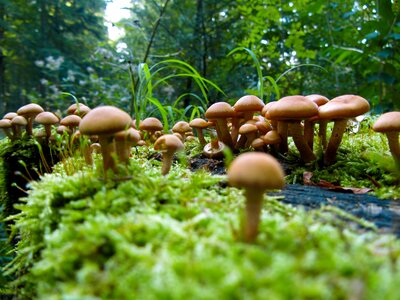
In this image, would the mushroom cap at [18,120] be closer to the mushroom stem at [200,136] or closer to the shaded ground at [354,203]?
the mushroom stem at [200,136]

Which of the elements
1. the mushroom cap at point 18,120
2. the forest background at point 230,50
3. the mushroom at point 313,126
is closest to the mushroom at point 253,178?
the mushroom at point 313,126

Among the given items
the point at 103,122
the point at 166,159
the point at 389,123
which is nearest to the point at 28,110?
the point at 166,159

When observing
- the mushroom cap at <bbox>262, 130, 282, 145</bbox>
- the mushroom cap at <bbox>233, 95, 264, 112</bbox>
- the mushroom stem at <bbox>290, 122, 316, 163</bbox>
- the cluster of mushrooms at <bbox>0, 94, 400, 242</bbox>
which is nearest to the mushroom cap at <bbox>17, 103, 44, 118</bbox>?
the cluster of mushrooms at <bbox>0, 94, 400, 242</bbox>

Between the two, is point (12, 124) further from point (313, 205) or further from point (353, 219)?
point (353, 219)

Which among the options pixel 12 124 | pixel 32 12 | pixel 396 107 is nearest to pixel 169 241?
pixel 12 124

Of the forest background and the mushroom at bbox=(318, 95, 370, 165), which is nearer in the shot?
the mushroom at bbox=(318, 95, 370, 165)

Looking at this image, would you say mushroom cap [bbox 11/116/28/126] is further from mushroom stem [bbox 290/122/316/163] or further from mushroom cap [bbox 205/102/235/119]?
mushroom stem [bbox 290/122/316/163]

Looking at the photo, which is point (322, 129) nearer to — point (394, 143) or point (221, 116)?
point (394, 143)
